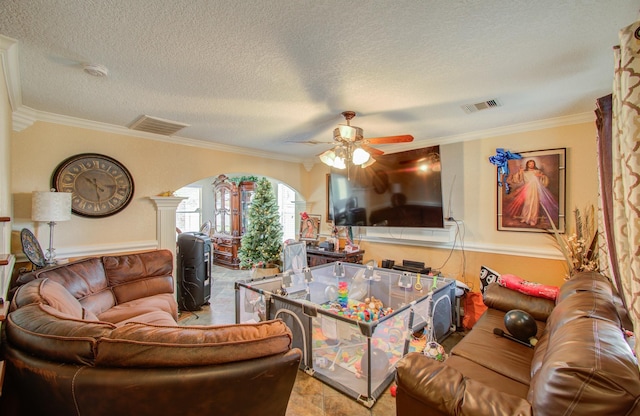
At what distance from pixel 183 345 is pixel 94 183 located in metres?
3.05

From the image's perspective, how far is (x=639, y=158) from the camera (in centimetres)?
101

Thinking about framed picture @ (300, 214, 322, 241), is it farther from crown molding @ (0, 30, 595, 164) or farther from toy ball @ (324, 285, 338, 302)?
toy ball @ (324, 285, 338, 302)

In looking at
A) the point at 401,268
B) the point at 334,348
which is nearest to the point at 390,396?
the point at 334,348

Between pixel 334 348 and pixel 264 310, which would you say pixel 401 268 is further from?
pixel 264 310

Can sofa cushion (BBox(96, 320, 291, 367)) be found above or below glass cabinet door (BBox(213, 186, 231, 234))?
below

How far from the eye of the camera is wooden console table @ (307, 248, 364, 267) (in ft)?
14.0

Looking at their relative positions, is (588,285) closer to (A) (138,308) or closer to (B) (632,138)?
(B) (632,138)

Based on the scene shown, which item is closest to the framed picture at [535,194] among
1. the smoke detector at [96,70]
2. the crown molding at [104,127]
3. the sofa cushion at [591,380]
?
the sofa cushion at [591,380]

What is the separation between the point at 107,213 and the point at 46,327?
246 cm

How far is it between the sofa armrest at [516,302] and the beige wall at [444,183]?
0.87 m

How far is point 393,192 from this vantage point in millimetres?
3764

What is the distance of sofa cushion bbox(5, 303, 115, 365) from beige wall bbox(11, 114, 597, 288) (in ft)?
7.29

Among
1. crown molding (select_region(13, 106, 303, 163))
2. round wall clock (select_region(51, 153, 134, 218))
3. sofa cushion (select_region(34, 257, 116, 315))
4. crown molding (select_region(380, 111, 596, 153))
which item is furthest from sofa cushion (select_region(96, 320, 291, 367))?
crown molding (select_region(380, 111, 596, 153))

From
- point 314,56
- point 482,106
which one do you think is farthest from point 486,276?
point 314,56
